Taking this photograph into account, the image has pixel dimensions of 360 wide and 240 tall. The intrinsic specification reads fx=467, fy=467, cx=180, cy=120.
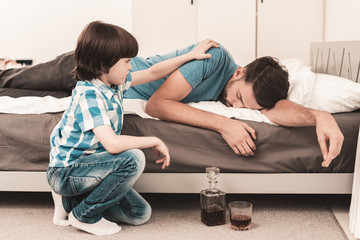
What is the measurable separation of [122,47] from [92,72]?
128 millimetres

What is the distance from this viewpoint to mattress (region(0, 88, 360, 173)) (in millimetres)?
1712

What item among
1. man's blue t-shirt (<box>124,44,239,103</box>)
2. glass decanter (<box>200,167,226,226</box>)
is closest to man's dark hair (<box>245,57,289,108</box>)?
man's blue t-shirt (<box>124,44,239,103</box>)

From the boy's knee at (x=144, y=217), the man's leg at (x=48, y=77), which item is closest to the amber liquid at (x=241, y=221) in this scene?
the boy's knee at (x=144, y=217)

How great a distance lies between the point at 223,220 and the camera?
5.52 feet

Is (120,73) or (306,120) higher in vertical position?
(120,73)

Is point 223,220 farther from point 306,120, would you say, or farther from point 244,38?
point 244,38

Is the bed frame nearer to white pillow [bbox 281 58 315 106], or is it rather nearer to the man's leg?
white pillow [bbox 281 58 315 106]

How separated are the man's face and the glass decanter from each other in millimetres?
302

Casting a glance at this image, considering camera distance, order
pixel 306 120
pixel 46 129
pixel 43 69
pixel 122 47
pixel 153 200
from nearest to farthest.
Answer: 1. pixel 122 47
2. pixel 306 120
3. pixel 46 129
4. pixel 153 200
5. pixel 43 69

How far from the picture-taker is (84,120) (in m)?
1.49

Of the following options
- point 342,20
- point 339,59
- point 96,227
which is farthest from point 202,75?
point 342,20

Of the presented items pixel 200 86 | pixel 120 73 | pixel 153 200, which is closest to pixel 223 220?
pixel 153 200

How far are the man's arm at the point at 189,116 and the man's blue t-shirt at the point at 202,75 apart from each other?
0.05 meters

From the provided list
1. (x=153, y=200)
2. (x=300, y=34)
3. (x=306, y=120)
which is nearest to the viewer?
(x=306, y=120)
